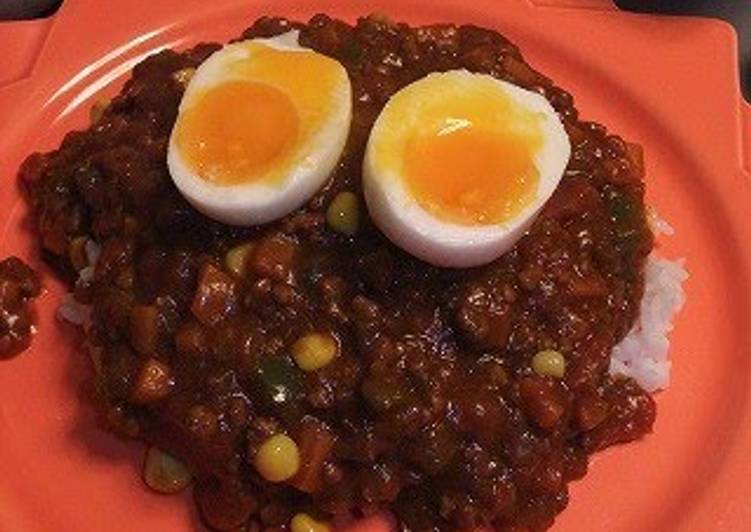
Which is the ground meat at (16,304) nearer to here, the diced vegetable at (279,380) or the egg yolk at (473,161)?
the diced vegetable at (279,380)

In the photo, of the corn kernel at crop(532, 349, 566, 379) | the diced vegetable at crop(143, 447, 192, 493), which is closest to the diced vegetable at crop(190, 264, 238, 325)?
the diced vegetable at crop(143, 447, 192, 493)

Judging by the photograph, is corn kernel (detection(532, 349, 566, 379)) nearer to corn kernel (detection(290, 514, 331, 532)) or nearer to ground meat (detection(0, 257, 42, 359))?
corn kernel (detection(290, 514, 331, 532))

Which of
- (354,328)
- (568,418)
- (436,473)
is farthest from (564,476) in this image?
(354,328)

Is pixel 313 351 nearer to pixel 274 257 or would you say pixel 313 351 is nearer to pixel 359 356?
pixel 359 356

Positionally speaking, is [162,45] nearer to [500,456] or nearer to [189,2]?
[189,2]

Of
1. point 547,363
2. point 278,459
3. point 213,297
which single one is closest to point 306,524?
point 278,459

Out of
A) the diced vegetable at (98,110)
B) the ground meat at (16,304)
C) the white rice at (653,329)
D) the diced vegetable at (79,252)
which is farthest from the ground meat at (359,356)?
the diced vegetable at (98,110)
